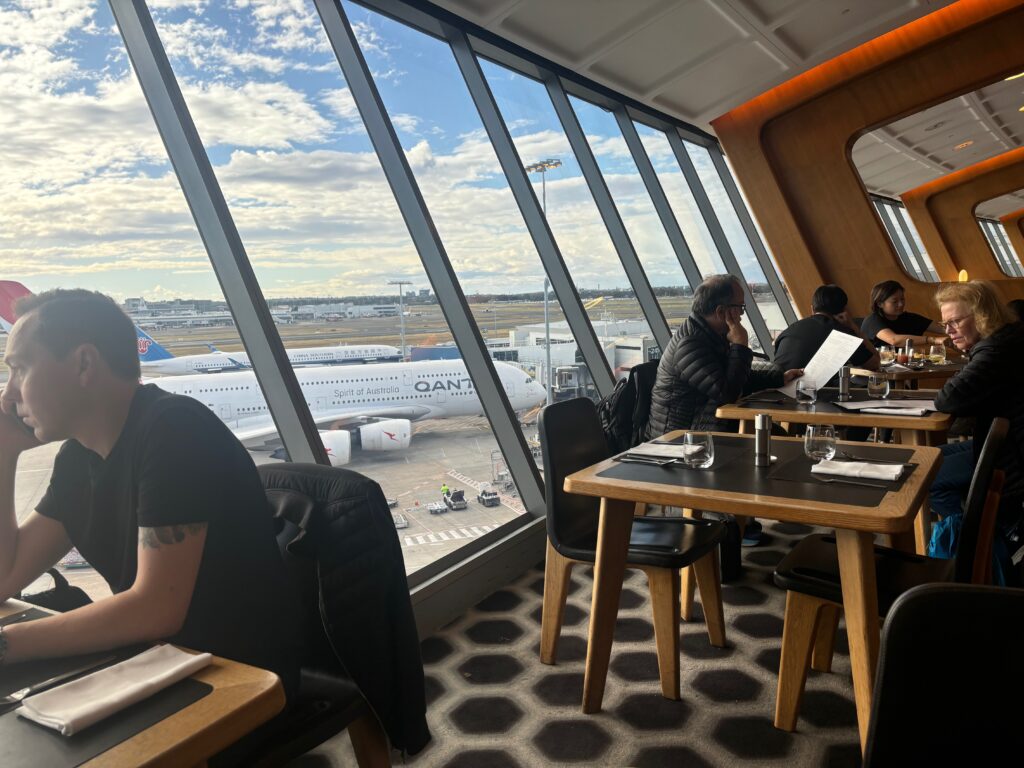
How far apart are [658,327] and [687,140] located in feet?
9.61

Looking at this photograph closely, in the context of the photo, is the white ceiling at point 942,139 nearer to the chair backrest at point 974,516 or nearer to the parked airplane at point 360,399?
the parked airplane at point 360,399

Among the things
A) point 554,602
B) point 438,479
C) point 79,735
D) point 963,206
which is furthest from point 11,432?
point 963,206

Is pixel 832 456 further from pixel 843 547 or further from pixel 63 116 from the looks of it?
pixel 63 116

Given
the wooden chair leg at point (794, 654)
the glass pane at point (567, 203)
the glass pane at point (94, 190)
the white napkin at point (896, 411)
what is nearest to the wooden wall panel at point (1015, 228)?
the glass pane at point (567, 203)

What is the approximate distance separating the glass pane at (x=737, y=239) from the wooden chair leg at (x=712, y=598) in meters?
5.34

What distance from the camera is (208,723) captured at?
0.86 m

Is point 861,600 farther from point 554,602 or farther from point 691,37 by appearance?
point 691,37

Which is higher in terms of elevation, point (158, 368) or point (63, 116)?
point (63, 116)

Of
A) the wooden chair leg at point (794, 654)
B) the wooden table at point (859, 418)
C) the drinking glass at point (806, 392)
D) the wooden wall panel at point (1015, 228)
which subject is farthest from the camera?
the wooden wall panel at point (1015, 228)

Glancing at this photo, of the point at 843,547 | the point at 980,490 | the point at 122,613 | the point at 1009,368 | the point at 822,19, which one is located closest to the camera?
the point at 122,613

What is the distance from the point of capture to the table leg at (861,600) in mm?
1766

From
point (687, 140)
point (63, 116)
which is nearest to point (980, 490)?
point (63, 116)

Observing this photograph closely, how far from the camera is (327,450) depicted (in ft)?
8.77

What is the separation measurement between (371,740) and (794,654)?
1.25 metres
